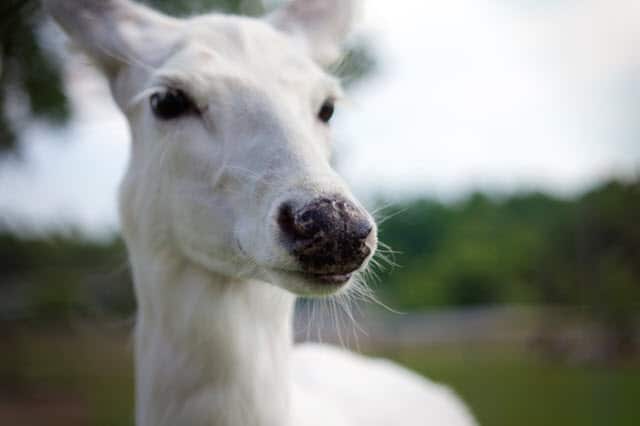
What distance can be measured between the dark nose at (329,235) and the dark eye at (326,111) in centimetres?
67

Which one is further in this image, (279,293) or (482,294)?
(482,294)

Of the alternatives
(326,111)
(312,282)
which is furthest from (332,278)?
(326,111)

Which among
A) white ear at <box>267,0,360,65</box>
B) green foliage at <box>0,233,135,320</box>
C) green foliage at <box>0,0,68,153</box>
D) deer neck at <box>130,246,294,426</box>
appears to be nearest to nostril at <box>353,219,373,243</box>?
deer neck at <box>130,246,294,426</box>

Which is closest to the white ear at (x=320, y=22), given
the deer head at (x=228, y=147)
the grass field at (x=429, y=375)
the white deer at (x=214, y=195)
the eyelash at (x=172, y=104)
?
the deer head at (x=228, y=147)

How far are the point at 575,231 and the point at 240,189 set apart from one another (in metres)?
4.71

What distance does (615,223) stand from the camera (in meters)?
4.57

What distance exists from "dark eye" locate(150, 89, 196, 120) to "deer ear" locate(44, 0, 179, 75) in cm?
30

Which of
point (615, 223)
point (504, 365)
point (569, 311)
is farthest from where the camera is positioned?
point (504, 365)

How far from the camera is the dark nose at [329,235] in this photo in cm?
138

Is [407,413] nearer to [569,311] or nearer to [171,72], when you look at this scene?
[171,72]

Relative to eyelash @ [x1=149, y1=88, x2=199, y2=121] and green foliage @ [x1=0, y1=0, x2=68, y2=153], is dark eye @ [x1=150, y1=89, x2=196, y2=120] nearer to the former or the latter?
eyelash @ [x1=149, y1=88, x2=199, y2=121]

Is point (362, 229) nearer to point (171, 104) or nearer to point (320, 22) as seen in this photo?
point (171, 104)

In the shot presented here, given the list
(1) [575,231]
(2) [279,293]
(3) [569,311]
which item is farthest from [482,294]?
(2) [279,293]

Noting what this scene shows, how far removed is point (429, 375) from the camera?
7.81 metres
